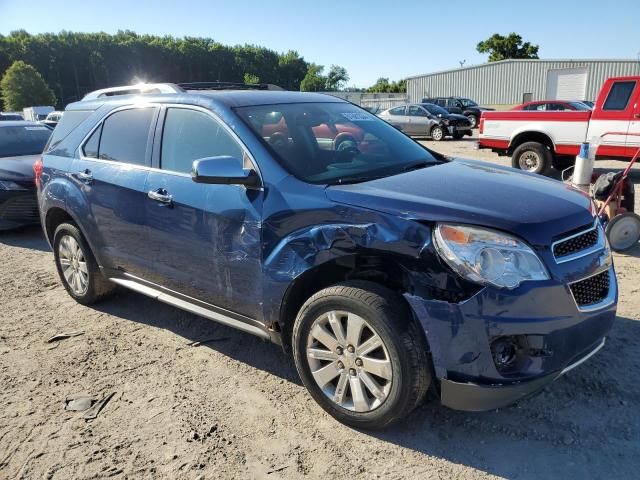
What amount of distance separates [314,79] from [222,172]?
3806 inches

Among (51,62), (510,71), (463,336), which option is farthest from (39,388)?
(51,62)

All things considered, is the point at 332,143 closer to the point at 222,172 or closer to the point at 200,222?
the point at 222,172

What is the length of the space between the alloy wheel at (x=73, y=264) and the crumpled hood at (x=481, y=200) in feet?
9.37

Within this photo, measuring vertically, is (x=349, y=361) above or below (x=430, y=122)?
below

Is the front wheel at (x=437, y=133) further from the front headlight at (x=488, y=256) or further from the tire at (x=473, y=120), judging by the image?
the front headlight at (x=488, y=256)

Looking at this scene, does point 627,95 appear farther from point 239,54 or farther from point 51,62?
point 239,54

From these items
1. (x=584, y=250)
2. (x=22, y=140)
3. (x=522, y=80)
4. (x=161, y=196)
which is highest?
(x=522, y=80)

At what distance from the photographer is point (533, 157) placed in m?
11.4

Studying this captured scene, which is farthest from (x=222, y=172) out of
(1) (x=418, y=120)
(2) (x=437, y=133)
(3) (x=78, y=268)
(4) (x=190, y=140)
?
(1) (x=418, y=120)

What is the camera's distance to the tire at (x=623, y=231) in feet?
18.9

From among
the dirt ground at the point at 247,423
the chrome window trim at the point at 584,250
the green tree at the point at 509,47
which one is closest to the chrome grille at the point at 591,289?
the chrome window trim at the point at 584,250

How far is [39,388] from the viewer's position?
11.3ft

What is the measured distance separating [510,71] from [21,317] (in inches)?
1846

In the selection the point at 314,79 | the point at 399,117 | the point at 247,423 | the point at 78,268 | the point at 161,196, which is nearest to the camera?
the point at 247,423
